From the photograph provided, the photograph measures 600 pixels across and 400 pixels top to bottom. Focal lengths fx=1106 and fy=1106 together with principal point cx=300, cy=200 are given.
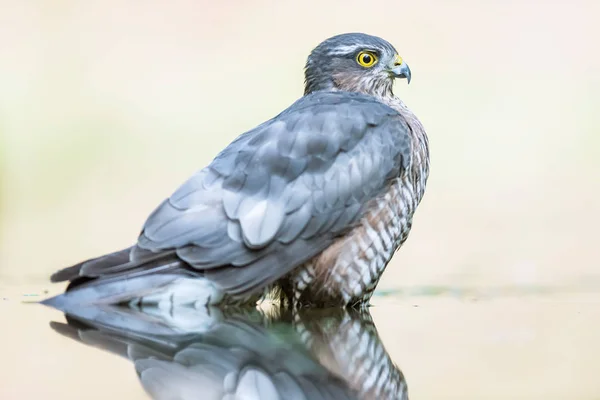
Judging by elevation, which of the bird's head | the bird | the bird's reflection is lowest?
the bird's reflection

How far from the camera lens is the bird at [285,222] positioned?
5.43 m

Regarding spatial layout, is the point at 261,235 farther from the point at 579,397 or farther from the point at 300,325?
the point at 579,397

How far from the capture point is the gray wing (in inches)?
216

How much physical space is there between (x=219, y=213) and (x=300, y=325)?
0.71 meters

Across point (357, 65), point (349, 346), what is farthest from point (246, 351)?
point (357, 65)

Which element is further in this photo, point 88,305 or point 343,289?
point 343,289

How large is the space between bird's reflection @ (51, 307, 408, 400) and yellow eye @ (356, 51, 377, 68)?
1803 millimetres

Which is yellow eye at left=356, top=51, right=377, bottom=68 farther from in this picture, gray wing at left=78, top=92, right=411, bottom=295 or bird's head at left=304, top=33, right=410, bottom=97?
gray wing at left=78, top=92, right=411, bottom=295

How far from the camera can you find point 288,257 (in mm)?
5570

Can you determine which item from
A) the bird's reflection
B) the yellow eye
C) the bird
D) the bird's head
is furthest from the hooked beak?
the bird's reflection

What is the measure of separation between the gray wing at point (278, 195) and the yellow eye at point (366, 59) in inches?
35.8

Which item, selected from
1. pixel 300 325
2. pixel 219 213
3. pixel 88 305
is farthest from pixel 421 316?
pixel 88 305

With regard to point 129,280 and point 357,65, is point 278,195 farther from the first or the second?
point 357,65

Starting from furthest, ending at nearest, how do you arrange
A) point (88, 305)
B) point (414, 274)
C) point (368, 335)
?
point (414, 274) < point (88, 305) < point (368, 335)
